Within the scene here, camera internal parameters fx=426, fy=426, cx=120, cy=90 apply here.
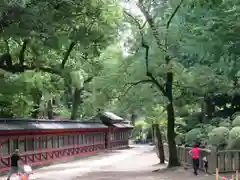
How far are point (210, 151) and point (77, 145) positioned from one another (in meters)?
23.1

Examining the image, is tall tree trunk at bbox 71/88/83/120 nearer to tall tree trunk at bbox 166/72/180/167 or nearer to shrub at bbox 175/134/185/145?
shrub at bbox 175/134/185/145

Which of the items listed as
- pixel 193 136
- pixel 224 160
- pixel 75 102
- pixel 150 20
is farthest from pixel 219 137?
pixel 75 102

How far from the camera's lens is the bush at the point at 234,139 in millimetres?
19641

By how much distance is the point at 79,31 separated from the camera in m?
19.0

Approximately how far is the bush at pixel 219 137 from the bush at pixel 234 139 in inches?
25.4

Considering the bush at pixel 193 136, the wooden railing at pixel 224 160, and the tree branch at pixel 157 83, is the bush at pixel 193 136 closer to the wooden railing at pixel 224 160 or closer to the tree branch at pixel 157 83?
the tree branch at pixel 157 83

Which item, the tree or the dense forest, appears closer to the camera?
the tree

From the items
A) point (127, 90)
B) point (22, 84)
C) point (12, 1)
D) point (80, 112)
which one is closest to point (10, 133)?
point (22, 84)

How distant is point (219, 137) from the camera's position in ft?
67.7

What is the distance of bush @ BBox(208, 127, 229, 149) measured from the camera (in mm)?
20641

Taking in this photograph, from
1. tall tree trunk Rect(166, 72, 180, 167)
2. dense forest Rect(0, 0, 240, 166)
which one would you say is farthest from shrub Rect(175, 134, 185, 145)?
tall tree trunk Rect(166, 72, 180, 167)

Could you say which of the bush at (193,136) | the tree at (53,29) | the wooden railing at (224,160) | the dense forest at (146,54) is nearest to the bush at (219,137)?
the dense forest at (146,54)

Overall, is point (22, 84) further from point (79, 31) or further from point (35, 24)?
point (35, 24)

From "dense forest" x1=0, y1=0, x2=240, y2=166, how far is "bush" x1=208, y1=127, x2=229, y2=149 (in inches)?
2.0
